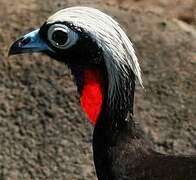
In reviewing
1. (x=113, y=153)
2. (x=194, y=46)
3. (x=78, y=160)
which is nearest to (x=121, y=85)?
(x=113, y=153)

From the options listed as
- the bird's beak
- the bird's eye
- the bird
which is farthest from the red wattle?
the bird's beak

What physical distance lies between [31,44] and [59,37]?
9.7 inches

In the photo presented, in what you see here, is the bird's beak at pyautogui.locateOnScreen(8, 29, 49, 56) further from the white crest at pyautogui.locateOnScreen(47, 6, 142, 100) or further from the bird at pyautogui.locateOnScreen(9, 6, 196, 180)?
the white crest at pyautogui.locateOnScreen(47, 6, 142, 100)

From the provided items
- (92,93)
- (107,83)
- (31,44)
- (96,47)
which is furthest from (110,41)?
(31,44)

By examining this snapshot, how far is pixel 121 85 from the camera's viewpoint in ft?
14.1

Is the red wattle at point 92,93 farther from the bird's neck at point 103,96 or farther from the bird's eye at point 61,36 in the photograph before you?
the bird's eye at point 61,36

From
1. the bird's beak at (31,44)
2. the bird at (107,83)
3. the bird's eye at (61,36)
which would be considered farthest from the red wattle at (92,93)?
the bird's beak at (31,44)

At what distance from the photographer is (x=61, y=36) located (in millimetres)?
4359

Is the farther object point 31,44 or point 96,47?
point 31,44

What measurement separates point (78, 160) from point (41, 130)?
17.1 inches

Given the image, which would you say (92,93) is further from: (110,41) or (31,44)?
(31,44)

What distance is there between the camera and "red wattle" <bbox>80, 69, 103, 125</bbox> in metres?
4.37

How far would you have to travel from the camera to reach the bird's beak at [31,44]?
4.50m

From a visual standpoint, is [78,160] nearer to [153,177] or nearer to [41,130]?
[41,130]
